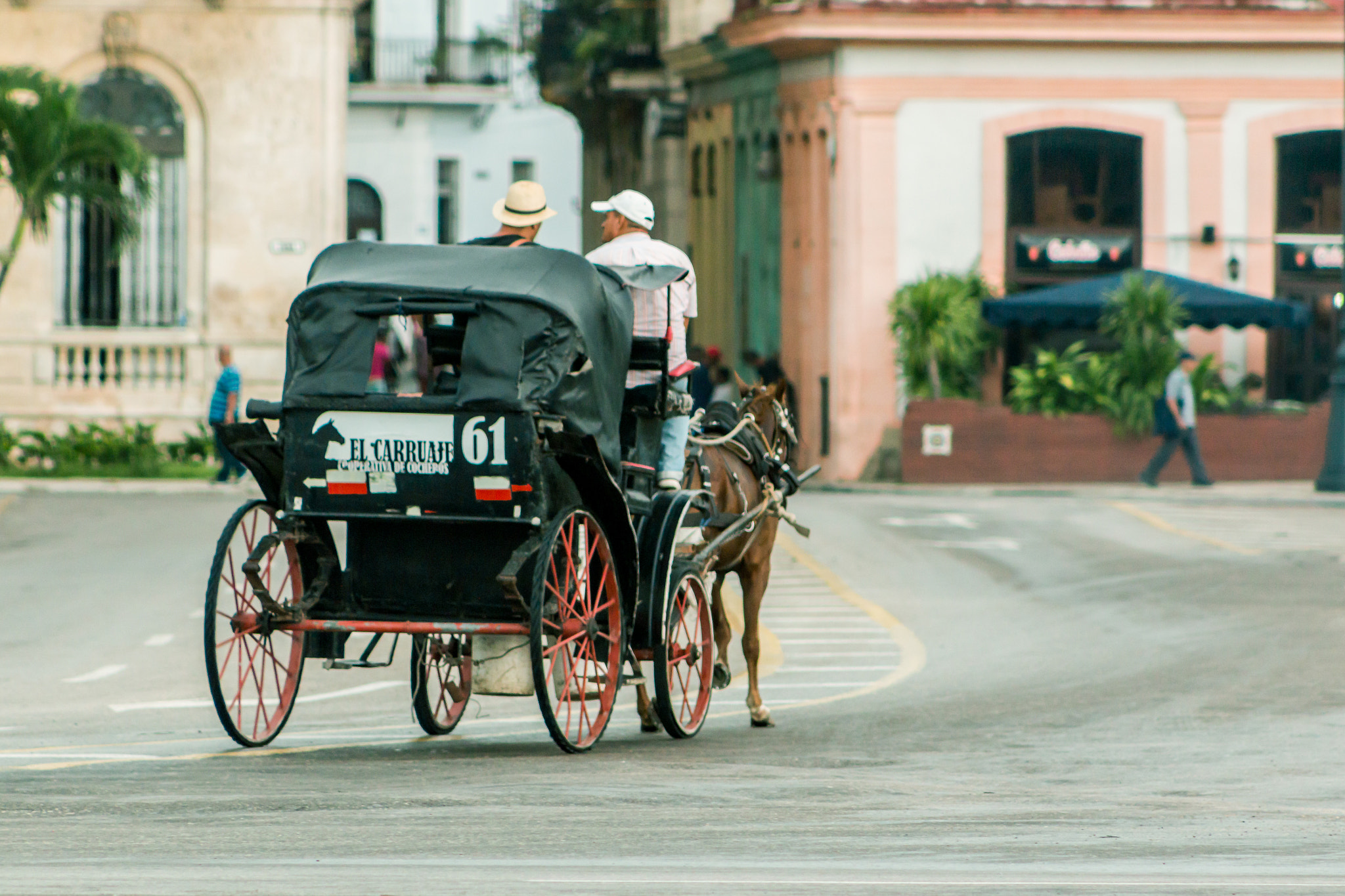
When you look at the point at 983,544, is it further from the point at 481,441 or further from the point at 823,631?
the point at 481,441

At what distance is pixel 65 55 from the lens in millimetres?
30234

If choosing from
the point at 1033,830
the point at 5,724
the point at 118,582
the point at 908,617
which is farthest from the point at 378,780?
the point at 118,582

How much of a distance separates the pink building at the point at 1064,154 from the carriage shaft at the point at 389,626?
950 inches

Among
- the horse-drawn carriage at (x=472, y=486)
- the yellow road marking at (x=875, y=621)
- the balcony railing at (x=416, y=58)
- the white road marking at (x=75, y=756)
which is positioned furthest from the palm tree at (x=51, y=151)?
the balcony railing at (x=416, y=58)

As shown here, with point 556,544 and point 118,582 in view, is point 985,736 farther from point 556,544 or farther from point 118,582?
point 118,582

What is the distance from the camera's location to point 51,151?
86.6 feet

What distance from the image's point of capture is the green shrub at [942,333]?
32.2 meters

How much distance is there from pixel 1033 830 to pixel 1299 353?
27892 millimetres

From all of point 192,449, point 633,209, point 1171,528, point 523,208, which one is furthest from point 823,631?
point 192,449

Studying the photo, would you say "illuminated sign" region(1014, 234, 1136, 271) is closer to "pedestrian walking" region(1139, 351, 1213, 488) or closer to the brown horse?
"pedestrian walking" region(1139, 351, 1213, 488)

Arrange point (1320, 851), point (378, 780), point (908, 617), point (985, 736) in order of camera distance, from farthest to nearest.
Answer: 1. point (908, 617)
2. point (985, 736)
3. point (378, 780)
4. point (1320, 851)

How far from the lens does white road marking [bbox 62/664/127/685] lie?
13.8 meters

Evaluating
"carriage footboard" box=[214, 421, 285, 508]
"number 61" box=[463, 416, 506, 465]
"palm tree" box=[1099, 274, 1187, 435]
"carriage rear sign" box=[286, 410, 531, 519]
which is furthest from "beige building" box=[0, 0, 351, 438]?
"number 61" box=[463, 416, 506, 465]

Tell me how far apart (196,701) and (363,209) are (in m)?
45.3
